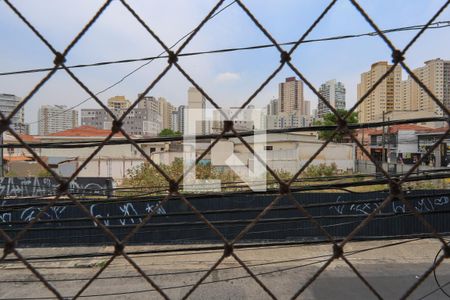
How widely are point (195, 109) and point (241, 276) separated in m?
4.42

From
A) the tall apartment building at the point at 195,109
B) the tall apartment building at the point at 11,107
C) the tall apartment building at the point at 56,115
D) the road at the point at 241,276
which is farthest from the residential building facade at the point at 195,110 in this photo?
the road at the point at 241,276

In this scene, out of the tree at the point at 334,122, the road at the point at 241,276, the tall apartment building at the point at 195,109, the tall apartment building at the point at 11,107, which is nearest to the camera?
the tree at the point at 334,122

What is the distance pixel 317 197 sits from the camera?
32.0 feet

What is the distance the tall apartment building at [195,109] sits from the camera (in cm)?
418

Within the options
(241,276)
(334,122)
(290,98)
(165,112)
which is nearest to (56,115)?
(241,276)

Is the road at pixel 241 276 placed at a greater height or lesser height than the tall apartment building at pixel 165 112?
lesser

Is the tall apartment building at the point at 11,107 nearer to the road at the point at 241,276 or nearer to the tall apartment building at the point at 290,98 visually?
the road at the point at 241,276

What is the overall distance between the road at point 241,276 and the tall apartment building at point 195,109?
8.23 feet

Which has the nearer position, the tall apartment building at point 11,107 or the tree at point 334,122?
A: the tree at point 334,122

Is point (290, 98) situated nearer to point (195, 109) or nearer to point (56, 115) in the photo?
point (195, 109)

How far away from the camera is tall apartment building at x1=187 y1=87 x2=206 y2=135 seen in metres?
4.18

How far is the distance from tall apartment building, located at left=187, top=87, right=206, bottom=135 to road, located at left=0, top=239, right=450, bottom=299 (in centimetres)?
251

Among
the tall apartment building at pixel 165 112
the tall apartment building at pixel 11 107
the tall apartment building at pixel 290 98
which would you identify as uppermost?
the tall apartment building at pixel 165 112

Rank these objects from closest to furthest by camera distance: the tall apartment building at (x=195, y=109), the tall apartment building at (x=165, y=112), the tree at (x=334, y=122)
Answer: the tree at (x=334, y=122) < the tall apartment building at (x=195, y=109) < the tall apartment building at (x=165, y=112)
